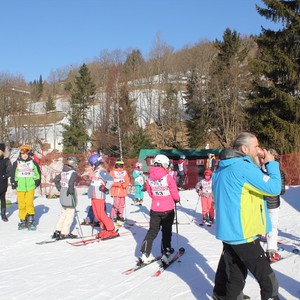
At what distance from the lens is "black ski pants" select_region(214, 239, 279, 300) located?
11.4 ft

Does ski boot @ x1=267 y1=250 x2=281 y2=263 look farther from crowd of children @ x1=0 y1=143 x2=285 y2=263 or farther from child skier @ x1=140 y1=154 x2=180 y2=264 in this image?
child skier @ x1=140 y1=154 x2=180 y2=264

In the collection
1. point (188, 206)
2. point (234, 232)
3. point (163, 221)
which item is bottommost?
point (188, 206)

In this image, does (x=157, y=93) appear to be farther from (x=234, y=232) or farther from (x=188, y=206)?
(x=234, y=232)

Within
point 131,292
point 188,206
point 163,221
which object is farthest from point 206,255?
point 188,206

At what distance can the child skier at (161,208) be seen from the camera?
6.21 meters

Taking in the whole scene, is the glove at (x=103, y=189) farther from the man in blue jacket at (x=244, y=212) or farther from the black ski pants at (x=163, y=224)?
the man in blue jacket at (x=244, y=212)

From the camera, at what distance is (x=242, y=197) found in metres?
3.46

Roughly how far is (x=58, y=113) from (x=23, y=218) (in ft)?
181

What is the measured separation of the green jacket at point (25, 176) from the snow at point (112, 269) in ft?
3.75

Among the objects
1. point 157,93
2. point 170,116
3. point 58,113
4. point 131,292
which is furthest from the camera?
point 58,113

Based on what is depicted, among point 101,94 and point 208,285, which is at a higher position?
point 101,94

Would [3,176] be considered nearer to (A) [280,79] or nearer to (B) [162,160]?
(B) [162,160]

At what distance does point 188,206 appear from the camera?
46.8 feet

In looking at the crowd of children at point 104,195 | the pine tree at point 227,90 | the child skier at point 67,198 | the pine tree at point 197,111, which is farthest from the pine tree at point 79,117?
the child skier at point 67,198
